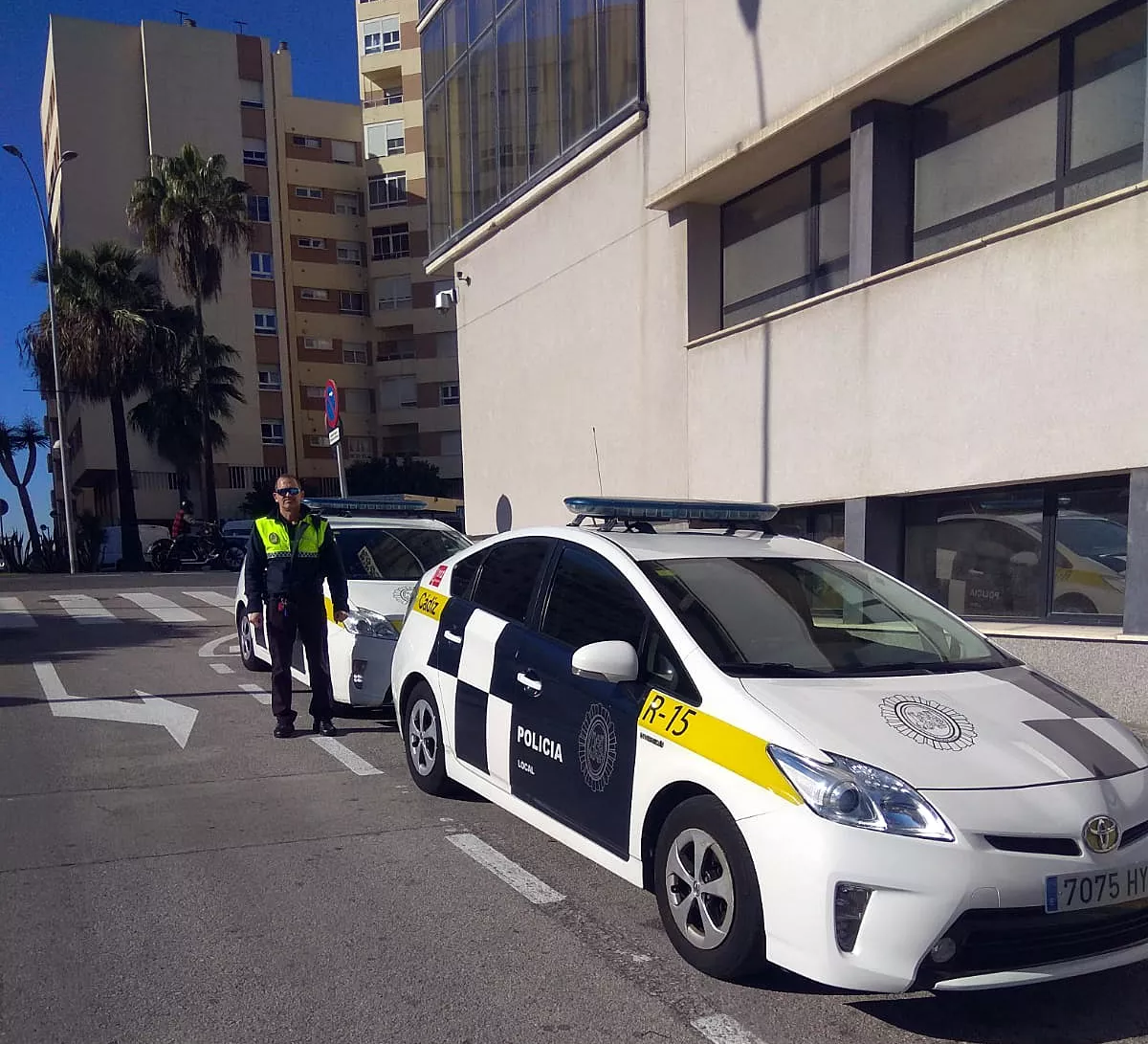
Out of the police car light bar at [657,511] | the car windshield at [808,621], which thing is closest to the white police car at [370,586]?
the police car light bar at [657,511]

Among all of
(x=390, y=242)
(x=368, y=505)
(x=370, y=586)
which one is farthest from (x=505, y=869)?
(x=390, y=242)

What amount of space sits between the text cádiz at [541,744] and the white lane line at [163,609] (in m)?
11.0

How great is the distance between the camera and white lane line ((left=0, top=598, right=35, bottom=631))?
13875mm

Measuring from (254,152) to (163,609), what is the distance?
35433 millimetres

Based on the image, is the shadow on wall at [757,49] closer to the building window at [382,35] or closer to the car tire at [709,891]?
the car tire at [709,891]

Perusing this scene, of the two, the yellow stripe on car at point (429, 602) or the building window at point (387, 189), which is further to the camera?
the building window at point (387, 189)

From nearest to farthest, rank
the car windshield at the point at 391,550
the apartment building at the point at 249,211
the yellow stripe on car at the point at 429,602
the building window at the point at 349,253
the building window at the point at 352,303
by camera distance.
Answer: the yellow stripe on car at the point at 429,602, the car windshield at the point at 391,550, the apartment building at the point at 249,211, the building window at the point at 349,253, the building window at the point at 352,303

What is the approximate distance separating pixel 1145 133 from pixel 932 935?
6800 mm

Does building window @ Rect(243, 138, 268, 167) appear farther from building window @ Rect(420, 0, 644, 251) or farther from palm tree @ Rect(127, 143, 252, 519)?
building window @ Rect(420, 0, 644, 251)

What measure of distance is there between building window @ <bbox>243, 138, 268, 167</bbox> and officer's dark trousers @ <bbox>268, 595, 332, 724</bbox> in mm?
43398

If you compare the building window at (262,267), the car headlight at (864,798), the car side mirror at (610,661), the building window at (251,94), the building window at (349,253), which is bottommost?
the car headlight at (864,798)

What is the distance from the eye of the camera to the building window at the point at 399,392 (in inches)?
1930

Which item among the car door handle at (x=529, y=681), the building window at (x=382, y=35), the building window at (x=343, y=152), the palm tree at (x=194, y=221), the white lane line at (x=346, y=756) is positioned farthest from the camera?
the building window at (x=382, y=35)

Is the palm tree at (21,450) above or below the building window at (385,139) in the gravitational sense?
below
